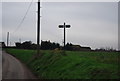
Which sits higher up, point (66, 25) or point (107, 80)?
point (66, 25)

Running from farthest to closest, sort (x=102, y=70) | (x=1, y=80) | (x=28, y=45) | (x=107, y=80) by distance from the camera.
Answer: (x=28, y=45), (x=1, y=80), (x=102, y=70), (x=107, y=80)

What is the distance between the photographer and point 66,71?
21.3 m

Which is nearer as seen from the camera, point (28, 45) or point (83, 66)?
point (83, 66)

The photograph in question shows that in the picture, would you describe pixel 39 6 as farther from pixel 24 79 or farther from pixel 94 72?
pixel 94 72

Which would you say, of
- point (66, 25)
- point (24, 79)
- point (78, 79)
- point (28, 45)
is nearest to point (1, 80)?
point (24, 79)

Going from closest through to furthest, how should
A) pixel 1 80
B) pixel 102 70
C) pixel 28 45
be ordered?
pixel 102 70 → pixel 1 80 → pixel 28 45

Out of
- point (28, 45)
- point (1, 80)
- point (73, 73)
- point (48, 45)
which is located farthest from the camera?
point (28, 45)

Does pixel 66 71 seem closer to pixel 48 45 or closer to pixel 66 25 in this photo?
pixel 66 25

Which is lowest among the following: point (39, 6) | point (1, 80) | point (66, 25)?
point (1, 80)

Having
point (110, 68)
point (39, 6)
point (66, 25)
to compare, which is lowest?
point (110, 68)

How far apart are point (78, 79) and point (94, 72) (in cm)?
104

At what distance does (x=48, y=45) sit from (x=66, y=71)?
176 ft

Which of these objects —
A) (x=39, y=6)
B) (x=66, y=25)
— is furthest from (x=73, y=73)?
(x=39, y=6)

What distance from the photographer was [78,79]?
57.6 feet
